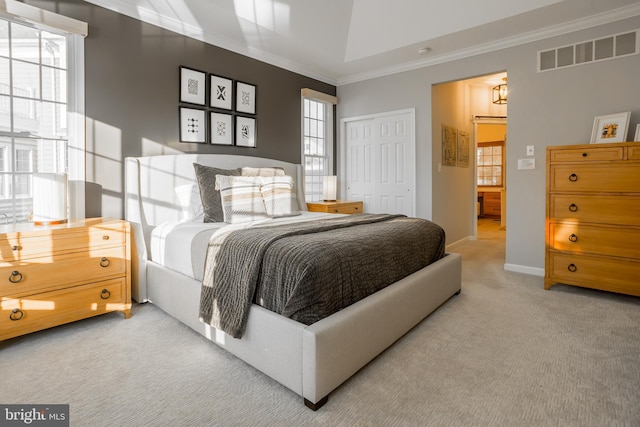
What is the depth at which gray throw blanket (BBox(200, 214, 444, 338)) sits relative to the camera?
5.61 feet

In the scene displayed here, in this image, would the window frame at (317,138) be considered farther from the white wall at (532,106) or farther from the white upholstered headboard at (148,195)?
the white upholstered headboard at (148,195)

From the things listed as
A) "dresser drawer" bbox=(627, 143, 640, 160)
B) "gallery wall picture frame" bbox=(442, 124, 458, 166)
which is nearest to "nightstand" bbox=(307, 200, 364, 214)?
"gallery wall picture frame" bbox=(442, 124, 458, 166)

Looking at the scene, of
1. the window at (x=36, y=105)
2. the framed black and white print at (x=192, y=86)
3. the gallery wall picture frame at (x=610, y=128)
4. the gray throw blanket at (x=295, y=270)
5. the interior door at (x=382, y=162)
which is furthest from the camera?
the interior door at (x=382, y=162)

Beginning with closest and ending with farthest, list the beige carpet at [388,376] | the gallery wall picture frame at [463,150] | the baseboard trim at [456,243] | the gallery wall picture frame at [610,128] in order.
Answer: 1. the beige carpet at [388,376]
2. the gallery wall picture frame at [610,128]
3. the baseboard trim at [456,243]
4. the gallery wall picture frame at [463,150]

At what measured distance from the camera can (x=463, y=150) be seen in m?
5.85

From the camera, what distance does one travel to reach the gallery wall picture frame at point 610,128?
3203 millimetres

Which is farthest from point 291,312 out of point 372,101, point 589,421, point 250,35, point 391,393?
point 372,101

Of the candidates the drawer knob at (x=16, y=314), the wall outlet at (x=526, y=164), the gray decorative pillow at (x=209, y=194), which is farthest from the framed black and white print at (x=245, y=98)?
the wall outlet at (x=526, y=164)

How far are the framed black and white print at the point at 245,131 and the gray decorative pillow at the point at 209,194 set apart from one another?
971 mm

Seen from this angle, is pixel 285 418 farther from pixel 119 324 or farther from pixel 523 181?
pixel 523 181

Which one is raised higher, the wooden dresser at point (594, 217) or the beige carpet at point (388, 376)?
the wooden dresser at point (594, 217)

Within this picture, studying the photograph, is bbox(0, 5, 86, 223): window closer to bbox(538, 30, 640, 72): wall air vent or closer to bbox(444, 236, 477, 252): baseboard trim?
bbox(538, 30, 640, 72): wall air vent

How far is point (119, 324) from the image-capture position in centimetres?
259

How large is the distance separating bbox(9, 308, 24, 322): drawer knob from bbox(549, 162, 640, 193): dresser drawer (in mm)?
4231
